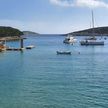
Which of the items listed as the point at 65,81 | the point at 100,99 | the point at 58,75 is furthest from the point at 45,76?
the point at 100,99

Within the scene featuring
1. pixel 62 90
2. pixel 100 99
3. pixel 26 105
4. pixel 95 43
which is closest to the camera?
pixel 26 105

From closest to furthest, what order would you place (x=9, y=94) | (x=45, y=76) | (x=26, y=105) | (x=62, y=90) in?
(x=26, y=105) < (x=9, y=94) < (x=62, y=90) < (x=45, y=76)

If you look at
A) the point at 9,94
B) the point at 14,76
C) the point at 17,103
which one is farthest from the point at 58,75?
the point at 17,103

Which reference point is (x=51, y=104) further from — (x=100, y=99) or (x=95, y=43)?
(x=95, y=43)

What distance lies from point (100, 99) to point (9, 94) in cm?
886

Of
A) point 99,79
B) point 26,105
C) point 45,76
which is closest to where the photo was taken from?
point 26,105

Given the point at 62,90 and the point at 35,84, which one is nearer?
the point at 62,90

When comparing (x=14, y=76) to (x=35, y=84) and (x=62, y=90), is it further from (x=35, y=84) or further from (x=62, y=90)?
(x=62, y=90)

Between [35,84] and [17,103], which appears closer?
[17,103]

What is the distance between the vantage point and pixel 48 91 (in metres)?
35.6

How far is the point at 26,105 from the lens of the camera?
29.6 meters

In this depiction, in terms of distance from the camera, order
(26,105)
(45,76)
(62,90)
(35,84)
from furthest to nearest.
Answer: (45,76) < (35,84) < (62,90) < (26,105)

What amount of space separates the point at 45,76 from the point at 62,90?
1124 cm

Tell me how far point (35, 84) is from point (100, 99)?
1066cm
